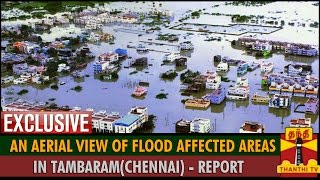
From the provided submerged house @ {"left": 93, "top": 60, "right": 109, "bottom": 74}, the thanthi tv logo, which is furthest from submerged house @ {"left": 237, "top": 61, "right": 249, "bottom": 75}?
the thanthi tv logo

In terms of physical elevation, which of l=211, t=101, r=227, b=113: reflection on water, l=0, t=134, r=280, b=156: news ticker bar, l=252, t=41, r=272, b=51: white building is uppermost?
l=0, t=134, r=280, b=156: news ticker bar

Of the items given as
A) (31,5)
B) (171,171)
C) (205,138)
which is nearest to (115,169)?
(171,171)

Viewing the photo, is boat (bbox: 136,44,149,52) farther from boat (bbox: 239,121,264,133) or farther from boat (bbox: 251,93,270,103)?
boat (bbox: 239,121,264,133)

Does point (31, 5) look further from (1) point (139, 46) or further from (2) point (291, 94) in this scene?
(2) point (291, 94)

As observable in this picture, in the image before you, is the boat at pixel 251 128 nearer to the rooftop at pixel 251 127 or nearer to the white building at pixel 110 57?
the rooftop at pixel 251 127

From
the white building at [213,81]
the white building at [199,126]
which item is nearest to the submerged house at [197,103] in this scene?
the white building at [213,81]

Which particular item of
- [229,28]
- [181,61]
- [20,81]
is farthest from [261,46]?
[20,81]

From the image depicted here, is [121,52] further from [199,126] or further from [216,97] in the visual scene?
[199,126]
